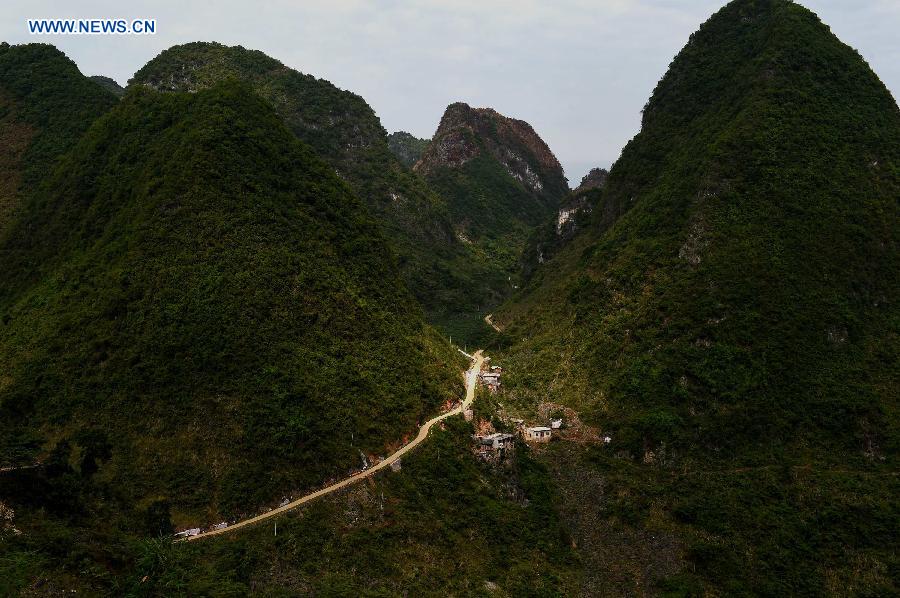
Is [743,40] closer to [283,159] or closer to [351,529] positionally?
[283,159]

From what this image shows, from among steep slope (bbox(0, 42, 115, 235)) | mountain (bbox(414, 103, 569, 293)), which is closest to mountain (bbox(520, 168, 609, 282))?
mountain (bbox(414, 103, 569, 293))

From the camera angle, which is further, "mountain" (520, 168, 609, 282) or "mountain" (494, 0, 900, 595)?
"mountain" (520, 168, 609, 282)

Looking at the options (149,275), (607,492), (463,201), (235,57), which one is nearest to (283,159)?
(149,275)

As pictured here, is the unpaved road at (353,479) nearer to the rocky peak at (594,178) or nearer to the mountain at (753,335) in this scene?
the mountain at (753,335)

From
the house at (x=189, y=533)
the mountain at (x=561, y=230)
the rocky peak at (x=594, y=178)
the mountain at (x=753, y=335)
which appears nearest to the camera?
the house at (x=189, y=533)

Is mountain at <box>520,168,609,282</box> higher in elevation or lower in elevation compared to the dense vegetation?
higher

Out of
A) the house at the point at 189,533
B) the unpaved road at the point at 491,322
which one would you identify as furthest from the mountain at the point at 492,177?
the house at the point at 189,533

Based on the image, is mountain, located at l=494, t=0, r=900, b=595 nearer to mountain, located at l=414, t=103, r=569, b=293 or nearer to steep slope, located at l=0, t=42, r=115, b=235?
steep slope, located at l=0, t=42, r=115, b=235
